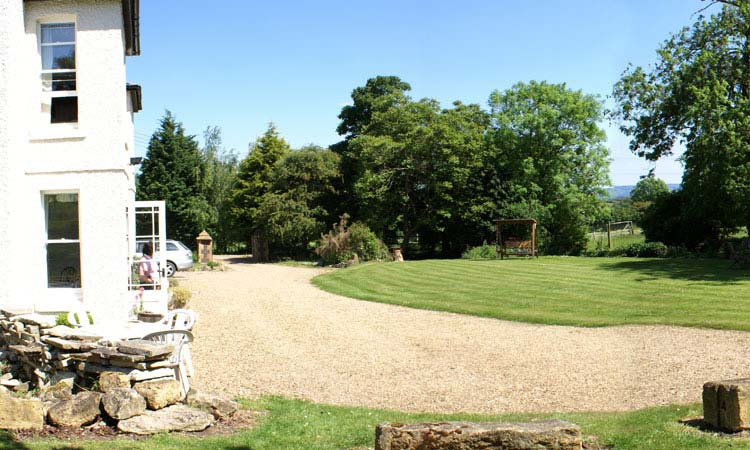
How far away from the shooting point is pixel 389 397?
333 inches

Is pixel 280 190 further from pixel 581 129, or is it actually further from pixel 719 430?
pixel 719 430

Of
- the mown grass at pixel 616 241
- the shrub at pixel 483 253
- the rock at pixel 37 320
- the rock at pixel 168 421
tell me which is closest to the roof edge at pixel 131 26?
the rock at pixel 37 320

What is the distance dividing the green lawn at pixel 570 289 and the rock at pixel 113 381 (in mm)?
9532

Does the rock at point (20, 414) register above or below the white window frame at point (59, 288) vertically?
below

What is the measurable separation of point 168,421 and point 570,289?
1439 centimetres

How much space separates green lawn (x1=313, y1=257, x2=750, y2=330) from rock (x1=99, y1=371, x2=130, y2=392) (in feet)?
31.3

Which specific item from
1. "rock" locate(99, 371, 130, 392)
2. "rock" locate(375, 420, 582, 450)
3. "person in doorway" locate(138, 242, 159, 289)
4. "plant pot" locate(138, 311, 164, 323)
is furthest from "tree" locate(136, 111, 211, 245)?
"rock" locate(375, 420, 582, 450)

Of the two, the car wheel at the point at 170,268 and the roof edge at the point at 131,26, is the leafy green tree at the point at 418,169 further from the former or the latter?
the roof edge at the point at 131,26

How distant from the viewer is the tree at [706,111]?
2325 centimetres

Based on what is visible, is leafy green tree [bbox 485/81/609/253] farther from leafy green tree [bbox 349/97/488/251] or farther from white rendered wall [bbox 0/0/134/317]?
white rendered wall [bbox 0/0/134/317]

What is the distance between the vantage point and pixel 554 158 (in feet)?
124

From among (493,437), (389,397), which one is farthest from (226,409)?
(493,437)

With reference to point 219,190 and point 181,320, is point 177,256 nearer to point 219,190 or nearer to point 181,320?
point 181,320

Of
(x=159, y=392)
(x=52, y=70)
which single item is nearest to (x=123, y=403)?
(x=159, y=392)
